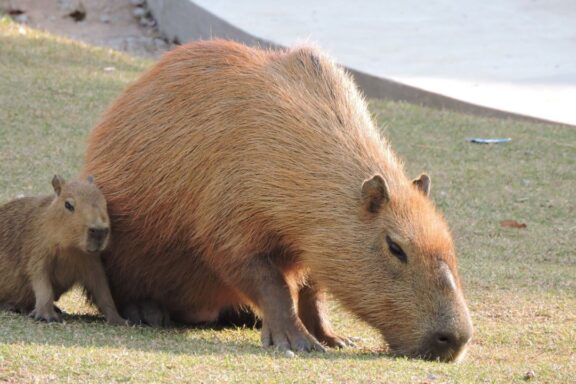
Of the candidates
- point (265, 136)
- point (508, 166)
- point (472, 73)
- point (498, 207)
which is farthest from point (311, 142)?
point (472, 73)

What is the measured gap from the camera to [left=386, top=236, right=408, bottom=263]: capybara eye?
5.02 metres

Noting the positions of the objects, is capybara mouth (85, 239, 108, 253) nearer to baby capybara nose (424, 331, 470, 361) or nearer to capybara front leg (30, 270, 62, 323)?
capybara front leg (30, 270, 62, 323)

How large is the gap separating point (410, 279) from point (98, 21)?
11.0m

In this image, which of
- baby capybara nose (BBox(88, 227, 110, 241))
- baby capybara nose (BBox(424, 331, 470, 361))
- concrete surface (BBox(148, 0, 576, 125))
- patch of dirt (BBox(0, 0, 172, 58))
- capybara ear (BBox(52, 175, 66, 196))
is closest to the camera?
baby capybara nose (BBox(424, 331, 470, 361))

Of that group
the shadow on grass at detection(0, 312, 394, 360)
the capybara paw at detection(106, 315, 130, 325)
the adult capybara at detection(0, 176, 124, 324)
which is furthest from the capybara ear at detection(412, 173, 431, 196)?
the capybara paw at detection(106, 315, 130, 325)

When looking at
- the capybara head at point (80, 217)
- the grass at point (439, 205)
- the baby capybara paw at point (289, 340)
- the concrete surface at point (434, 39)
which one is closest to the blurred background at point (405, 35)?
the concrete surface at point (434, 39)

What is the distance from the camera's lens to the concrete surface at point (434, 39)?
11898 mm

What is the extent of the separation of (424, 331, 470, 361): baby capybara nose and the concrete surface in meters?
6.74

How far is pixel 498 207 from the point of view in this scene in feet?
29.4

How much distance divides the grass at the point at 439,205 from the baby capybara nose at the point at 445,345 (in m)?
0.08

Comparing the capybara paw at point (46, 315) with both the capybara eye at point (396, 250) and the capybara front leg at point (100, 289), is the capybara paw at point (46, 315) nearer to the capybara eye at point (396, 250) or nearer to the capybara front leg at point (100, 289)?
the capybara front leg at point (100, 289)

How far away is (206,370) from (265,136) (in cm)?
146

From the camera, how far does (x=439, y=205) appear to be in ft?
29.1

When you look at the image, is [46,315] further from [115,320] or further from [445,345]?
[445,345]
